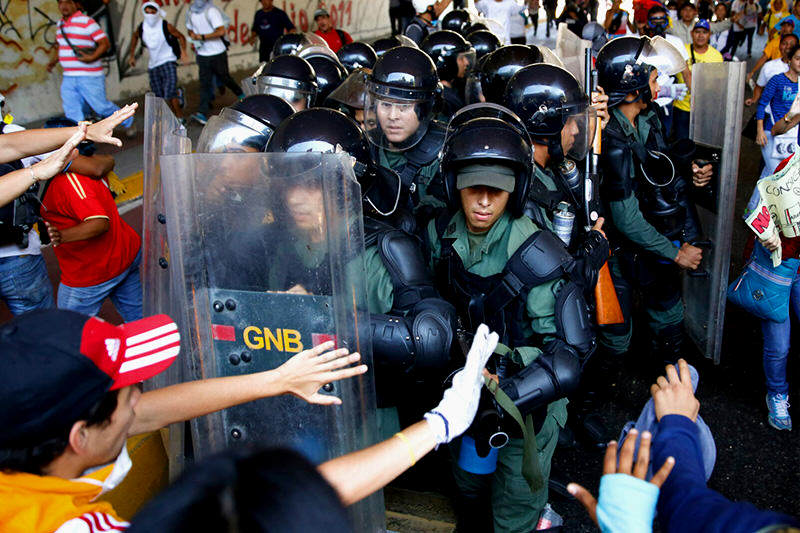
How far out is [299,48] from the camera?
230 inches

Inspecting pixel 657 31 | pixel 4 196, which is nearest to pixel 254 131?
pixel 4 196

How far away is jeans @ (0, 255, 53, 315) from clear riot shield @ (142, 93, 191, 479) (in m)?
1.50

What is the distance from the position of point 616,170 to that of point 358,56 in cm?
311

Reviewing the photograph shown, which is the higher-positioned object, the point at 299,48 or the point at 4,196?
the point at 299,48

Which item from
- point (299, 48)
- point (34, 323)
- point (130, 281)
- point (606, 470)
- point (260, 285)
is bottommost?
point (130, 281)

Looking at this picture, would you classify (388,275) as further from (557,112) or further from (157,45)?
(157,45)

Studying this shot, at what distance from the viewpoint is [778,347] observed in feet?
11.4

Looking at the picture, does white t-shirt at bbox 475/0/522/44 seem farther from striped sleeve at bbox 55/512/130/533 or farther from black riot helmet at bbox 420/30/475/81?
striped sleeve at bbox 55/512/130/533

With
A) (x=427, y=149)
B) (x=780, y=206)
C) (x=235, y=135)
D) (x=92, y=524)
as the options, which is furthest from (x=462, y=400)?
(x=427, y=149)

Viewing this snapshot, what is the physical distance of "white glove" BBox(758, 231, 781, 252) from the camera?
9.93 feet

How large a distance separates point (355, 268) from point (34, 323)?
2.79 ft

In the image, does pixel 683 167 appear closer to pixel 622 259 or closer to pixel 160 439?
pixel 622 259

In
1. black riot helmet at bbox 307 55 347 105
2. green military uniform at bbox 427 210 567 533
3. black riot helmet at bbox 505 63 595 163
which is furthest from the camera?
black riot helmet at bbox 307 55 347 105

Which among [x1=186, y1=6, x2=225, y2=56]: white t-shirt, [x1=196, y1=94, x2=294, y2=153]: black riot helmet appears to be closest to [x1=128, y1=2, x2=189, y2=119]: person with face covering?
[x1=186, y1=6, x2=225, y2=56]: white t-shirt
